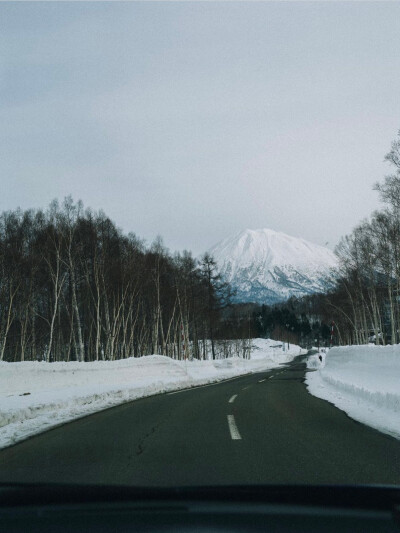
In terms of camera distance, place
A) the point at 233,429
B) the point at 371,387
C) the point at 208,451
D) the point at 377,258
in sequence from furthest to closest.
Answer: the point at 377,258 → the point at 371,387 → the point at 233,429 → the point at 208,451

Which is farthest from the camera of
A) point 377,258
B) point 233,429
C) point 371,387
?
point 377,258

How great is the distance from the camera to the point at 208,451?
6070 millimetres

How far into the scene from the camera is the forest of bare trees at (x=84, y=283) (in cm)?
3081

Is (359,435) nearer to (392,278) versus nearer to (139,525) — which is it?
(139,525)

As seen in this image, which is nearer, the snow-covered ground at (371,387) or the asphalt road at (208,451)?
the asphalt road at (208,451)

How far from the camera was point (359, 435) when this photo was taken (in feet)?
23.6

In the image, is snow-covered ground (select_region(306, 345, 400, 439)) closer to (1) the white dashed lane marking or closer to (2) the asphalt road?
(2) the asphalt road

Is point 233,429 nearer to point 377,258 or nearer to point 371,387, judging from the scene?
point 371,387

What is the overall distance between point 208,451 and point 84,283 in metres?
35.4

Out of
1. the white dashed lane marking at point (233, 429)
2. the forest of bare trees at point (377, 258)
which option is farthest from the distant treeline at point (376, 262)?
the white dashed lane marking at point (233, 429)

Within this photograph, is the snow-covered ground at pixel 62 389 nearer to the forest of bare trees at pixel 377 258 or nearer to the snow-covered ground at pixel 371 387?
the snow-covered ground at pixel 371 387

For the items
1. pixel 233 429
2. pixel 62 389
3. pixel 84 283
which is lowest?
pixel 233 429

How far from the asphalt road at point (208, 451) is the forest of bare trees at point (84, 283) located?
61.9 feet

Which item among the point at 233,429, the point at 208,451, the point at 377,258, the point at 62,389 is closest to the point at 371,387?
the point at 233,429
